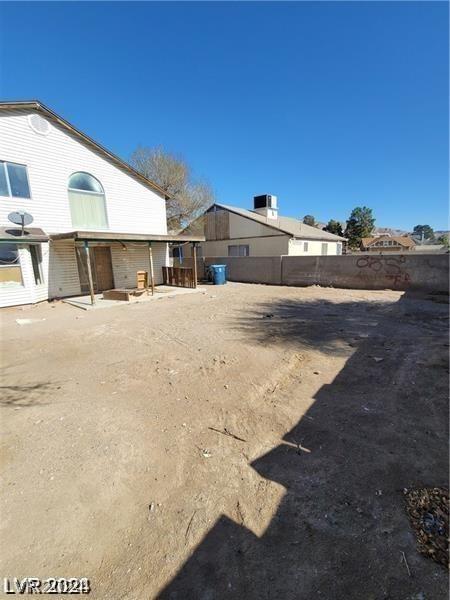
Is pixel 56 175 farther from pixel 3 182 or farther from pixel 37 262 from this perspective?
pixel 37 262

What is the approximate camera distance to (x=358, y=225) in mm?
48375

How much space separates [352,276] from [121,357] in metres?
12.3

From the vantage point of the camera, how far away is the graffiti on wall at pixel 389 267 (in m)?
12.5

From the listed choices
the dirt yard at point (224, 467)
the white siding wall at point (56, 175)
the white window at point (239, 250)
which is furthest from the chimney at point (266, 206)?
the dirt yard at point (224, 467)

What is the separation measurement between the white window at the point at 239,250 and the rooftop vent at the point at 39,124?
47.7 feet

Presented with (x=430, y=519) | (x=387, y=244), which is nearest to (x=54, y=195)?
(x=430, y=519)

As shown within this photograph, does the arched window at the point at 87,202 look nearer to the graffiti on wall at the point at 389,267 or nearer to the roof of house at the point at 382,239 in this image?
the graffiti on wall at the point at 389,267

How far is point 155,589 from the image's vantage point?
1.66 m

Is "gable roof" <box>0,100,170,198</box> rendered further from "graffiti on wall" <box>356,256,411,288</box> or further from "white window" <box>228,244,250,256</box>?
"graffiti on wall" <box>356,256,411,288</box>

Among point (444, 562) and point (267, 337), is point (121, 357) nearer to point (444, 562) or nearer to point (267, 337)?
point (267, 337)

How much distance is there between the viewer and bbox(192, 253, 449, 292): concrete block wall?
1184 centimetres

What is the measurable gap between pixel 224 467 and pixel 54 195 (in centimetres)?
1217

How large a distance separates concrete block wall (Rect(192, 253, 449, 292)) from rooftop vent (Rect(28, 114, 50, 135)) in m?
11.8

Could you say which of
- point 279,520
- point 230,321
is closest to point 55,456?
point 279,520
